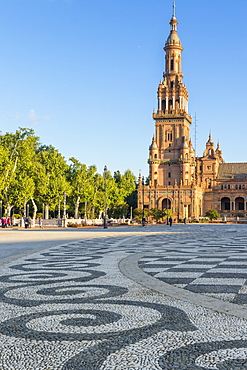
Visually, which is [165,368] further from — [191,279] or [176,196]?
[176,196]

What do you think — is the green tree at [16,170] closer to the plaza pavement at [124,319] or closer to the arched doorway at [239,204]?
the plaza pavement at [124,319]

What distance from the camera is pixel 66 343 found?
16.4 feet

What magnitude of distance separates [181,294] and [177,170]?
108 m

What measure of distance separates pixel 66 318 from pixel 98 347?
4.56 feet

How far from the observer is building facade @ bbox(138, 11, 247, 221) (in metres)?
113

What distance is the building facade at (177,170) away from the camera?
112938 mm

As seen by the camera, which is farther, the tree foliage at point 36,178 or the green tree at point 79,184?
the green tree at point 79,184

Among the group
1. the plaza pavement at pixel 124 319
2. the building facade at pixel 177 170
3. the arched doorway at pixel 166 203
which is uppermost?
the building facade at pixel 177 170

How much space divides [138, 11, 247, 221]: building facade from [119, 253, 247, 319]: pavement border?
311ft

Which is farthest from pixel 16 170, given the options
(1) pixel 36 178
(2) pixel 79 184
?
(2) pixel 79 184

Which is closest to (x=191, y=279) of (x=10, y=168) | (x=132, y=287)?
(x=132, y=287)

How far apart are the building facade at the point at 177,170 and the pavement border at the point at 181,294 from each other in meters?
94.9

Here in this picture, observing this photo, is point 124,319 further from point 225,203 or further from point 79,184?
point 225,203

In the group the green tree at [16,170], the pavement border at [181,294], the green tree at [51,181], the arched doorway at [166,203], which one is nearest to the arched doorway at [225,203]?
the arched doorway at [166,203]
